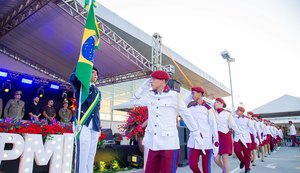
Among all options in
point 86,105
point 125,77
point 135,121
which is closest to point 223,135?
point 135,121

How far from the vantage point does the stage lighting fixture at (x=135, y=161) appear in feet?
20.4

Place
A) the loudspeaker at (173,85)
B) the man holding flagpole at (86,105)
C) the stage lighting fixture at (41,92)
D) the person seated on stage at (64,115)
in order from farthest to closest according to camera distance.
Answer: the stage lighting fixture at (41,92) → the person seated on stage at (64,115) → the loudspeaker at (173,85) → the man holding flagpole at (86,105)

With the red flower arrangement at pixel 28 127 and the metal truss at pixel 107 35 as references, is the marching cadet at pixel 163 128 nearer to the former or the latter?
the red flower arrangement at pixel 28 127

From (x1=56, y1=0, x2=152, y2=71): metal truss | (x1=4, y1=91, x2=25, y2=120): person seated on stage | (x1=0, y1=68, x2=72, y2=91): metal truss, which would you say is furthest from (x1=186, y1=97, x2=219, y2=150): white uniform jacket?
(x1=0, y1=68, x2=72, y2=91): metal truss

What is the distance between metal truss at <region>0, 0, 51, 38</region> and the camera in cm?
891

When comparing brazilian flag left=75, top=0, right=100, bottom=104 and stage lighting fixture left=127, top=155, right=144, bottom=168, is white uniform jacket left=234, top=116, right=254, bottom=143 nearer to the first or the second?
stage lighting fixture left=127, top=155, right=144, bottom=168

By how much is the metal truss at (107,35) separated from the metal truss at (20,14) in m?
0.83

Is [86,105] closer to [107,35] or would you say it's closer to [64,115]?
[107,35]

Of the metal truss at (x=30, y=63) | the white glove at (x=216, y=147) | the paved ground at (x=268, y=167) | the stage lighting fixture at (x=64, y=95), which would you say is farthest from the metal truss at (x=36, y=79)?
the white glove at (x=216, y=147)

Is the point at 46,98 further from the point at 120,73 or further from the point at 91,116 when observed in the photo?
the point at 91,116

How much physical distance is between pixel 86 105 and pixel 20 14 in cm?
906

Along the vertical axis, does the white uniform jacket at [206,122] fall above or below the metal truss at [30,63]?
below

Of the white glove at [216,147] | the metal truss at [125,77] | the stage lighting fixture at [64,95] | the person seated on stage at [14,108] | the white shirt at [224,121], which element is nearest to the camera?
the white glove at [216,147]

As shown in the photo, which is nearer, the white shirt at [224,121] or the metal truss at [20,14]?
the white shirt at [224,121]
